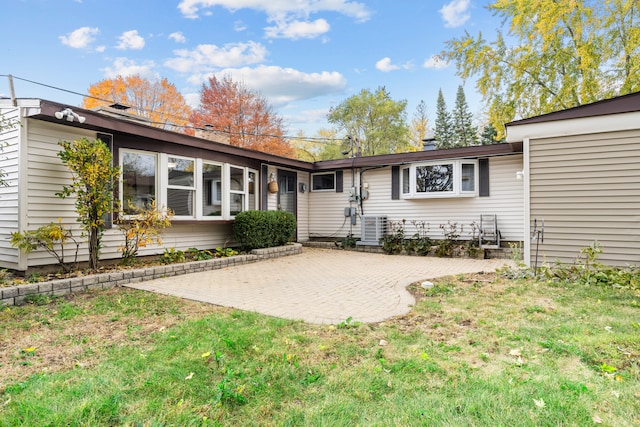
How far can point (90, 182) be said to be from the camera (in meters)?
5.24

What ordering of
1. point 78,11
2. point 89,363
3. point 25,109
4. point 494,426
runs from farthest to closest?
point 78,11 < point 25,109 < point 89,363 < point 494,426

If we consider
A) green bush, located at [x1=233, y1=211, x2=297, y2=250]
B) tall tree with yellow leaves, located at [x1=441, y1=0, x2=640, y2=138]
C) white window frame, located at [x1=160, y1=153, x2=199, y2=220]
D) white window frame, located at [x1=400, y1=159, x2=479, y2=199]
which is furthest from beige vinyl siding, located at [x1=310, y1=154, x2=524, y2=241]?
tall tree with yellow leaves, located at [x1=441, y1=0, x2=640, y2=138]

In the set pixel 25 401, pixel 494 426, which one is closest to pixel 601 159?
pixel 494 426

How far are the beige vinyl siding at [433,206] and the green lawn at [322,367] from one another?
541cm

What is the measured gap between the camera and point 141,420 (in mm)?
1757

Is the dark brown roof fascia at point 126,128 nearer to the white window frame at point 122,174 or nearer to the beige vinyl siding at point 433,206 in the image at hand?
the white window frame at point 122,174

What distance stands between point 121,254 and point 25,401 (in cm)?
501

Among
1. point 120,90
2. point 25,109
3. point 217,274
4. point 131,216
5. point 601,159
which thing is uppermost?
point 120,90

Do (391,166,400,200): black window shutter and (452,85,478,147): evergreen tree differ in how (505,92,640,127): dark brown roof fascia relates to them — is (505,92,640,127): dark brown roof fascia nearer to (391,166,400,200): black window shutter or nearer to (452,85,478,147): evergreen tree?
(391,166,400,200): black window shutter

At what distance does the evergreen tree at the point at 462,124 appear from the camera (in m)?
29.7

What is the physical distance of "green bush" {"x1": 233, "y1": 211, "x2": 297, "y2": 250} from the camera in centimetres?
833

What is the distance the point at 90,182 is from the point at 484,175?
895 centimetres

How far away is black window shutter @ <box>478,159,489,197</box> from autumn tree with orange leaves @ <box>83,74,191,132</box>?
51.6 feet

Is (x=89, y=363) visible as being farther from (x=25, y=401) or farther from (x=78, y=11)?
(x=78, y=11)
